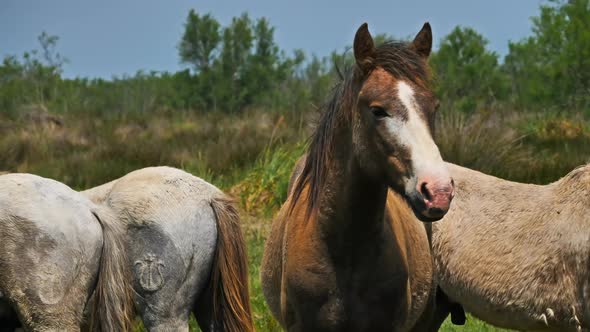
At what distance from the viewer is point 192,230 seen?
4.63m

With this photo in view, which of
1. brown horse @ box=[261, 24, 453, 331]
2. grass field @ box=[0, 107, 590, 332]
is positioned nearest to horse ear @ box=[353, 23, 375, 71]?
brown horse @ box=[261, 24, 453, 331]

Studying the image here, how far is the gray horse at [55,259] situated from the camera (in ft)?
12.1

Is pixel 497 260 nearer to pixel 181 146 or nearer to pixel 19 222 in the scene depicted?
pixel 19 222

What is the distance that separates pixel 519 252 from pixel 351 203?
1.42 m

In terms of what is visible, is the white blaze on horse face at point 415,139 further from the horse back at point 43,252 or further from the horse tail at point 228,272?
the horse tail at point 228,272

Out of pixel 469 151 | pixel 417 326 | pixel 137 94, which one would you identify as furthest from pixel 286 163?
pixel 137 94

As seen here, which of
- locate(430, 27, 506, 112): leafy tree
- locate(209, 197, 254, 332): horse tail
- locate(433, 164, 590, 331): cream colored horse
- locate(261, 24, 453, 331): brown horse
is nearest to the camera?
locate(261, 24, 453, 331): brown horse

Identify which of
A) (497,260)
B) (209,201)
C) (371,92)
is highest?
(371,92)

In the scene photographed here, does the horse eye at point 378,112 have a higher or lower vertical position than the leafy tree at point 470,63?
lower

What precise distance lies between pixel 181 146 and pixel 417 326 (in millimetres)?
11636

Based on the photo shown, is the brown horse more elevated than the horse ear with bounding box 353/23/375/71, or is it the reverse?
the horse ear with bounding box 353/23/375/71

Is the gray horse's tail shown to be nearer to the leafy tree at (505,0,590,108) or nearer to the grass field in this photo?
the grass field

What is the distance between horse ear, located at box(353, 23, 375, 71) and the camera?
351 centimetres

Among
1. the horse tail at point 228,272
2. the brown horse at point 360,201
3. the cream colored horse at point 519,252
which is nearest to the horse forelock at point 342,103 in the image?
the brown horse at point 360,201
